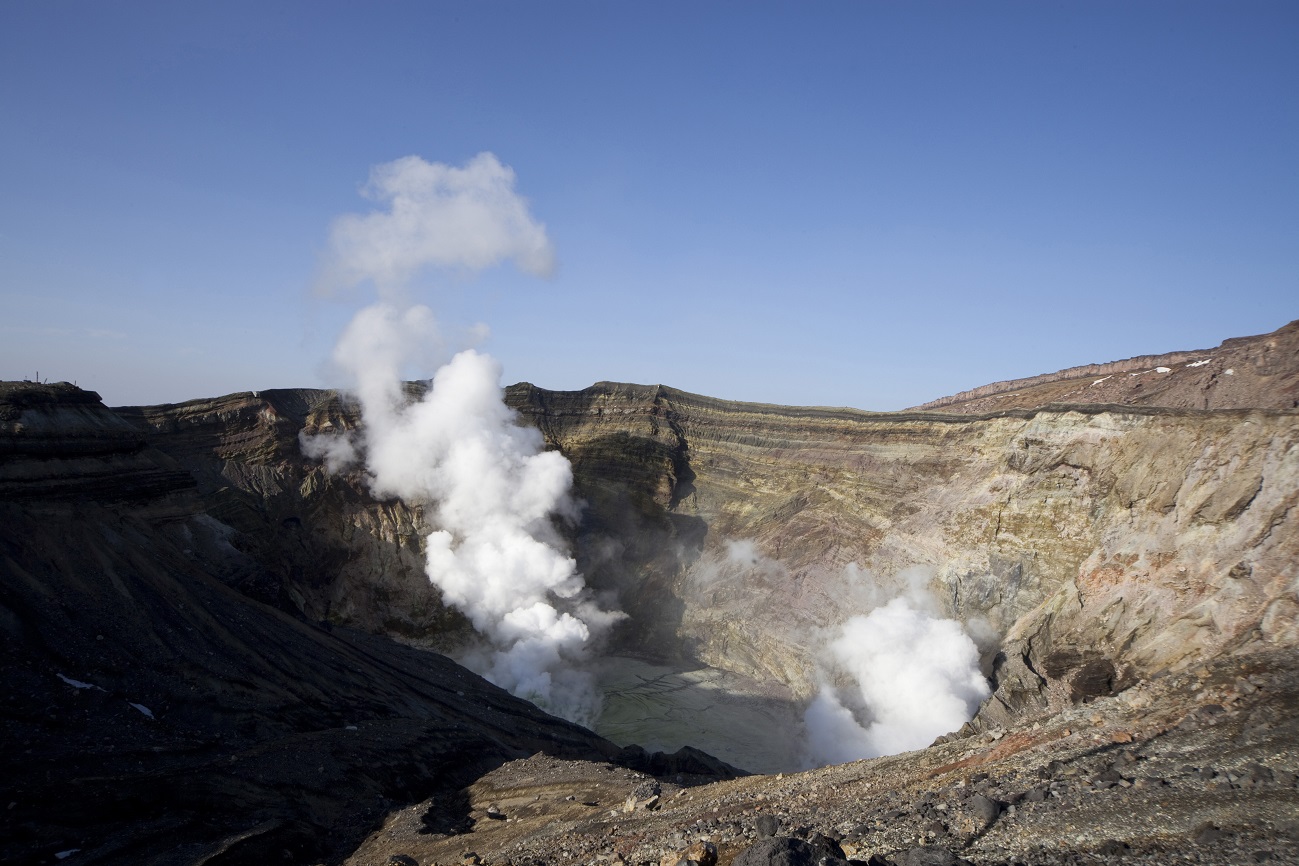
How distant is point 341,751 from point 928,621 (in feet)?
63.9

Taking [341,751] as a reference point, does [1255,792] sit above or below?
above

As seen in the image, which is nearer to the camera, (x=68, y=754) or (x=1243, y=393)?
(x=68, y=754)

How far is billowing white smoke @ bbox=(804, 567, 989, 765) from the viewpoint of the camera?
2366 centimetres

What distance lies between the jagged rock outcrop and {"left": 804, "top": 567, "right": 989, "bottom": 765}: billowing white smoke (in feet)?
20.2

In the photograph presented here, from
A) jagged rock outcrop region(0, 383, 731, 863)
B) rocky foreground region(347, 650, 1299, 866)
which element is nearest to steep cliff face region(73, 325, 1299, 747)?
rocky foreground region(347, 650, 1299, 866)

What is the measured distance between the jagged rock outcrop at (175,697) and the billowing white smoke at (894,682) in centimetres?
617

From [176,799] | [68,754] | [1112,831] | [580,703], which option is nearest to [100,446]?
[68,754]

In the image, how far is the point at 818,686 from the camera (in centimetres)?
2847

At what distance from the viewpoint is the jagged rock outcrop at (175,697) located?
13.8 m

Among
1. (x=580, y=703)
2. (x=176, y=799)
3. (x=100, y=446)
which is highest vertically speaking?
(x=100, y=446)

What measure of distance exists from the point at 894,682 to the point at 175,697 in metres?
21.0

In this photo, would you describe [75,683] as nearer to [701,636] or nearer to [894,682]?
[894,682]

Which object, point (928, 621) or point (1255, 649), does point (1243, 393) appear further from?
point (1255, 649)

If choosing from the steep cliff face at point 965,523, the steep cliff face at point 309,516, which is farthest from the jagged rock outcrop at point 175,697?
the steep cliff face at point 965,523
